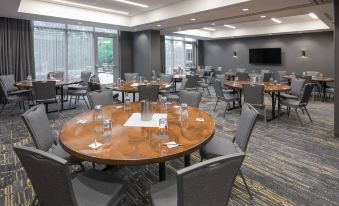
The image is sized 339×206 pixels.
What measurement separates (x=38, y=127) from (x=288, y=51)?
12.2 metres

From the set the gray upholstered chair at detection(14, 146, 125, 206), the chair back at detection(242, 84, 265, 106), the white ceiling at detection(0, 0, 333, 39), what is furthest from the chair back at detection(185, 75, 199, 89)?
the gray upholstered chair at detection(14, 146, 125, 206)

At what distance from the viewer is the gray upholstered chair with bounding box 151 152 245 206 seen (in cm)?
118

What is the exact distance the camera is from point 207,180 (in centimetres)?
124

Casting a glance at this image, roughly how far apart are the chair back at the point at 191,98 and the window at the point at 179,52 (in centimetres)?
1013

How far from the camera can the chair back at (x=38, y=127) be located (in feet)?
7.22

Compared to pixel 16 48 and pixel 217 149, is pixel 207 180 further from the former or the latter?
pixel 16 48

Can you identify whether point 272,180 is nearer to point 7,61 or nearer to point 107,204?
point 107,204

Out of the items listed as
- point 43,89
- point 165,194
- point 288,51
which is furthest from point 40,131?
point 288,51

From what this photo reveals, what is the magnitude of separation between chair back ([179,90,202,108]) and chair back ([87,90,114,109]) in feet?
4.03

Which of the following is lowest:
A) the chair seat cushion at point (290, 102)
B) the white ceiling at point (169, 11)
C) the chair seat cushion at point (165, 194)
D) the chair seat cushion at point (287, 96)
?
the chair seat cushion at point (165, 194)

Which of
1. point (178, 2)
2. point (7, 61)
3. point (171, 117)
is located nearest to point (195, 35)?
point (178, 2)

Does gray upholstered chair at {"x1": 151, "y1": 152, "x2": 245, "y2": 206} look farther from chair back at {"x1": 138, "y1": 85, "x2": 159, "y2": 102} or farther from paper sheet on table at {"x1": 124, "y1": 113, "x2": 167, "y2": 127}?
chair back at {"x1": 138, "y1": 85, "x2": 159, "y2": 102}

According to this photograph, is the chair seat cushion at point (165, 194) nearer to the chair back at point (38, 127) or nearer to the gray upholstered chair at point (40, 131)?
the gray upholstered chair at point (40, 131)

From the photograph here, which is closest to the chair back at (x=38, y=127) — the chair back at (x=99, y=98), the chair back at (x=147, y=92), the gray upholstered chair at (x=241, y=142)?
the chair back at (x=99, y=98)
